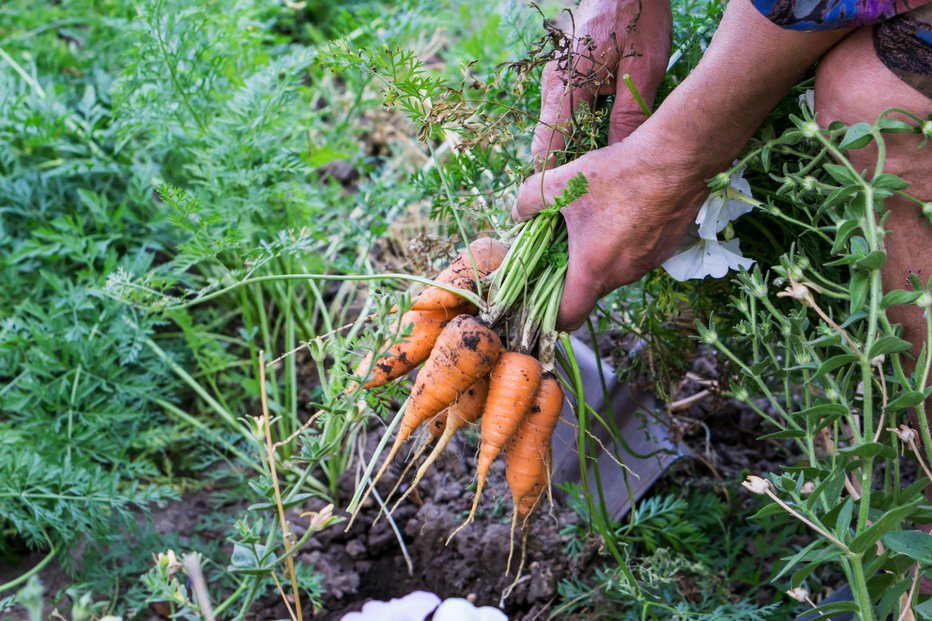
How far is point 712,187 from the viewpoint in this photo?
44.6 inches

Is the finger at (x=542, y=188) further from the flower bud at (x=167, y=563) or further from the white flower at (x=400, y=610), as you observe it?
the flower bud at (x=167, y=563)

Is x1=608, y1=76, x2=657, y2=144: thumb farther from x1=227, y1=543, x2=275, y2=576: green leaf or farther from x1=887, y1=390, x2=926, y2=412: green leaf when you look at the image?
x1=227, y1=543, x2=275, y2=576: green leaf

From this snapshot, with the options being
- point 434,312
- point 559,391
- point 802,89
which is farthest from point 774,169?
point 434,312

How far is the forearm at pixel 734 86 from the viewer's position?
3.43ft

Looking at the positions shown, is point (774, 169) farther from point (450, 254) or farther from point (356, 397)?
point (356, 397)

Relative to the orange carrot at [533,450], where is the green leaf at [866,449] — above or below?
above

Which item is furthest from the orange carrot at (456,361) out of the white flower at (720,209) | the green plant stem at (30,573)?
the green plant stem at (30,573)

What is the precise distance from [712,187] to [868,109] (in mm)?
205

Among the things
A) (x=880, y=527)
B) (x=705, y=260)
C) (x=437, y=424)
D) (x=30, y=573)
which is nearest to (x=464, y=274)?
(x=437, y=424)

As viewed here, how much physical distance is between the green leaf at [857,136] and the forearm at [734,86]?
0.16m

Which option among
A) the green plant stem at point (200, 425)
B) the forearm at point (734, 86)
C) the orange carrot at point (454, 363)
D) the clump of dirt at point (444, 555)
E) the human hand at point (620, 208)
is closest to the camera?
the forearm at point (734, 86)

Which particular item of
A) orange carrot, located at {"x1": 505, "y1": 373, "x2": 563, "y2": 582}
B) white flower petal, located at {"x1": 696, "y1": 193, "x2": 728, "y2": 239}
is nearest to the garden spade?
orange carrot, located at {"x1": 505, "y1": 373, "x2": 563, "y2": 582}

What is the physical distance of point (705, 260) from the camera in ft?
3.96

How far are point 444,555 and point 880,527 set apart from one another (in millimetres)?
900
